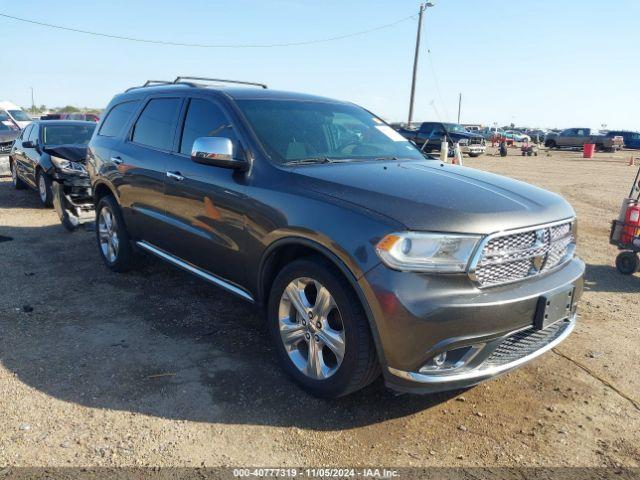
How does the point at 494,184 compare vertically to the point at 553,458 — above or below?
above

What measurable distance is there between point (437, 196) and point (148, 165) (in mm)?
2804

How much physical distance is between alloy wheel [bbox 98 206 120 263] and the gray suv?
3.95ft

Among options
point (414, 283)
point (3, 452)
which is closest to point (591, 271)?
point (414, 283)

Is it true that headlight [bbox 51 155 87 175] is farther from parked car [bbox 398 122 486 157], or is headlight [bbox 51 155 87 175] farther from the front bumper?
parked car [bbox 398 122 486 157]

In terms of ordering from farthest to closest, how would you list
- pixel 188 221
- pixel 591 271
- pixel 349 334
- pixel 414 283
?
1. pixel 591 271
2. pixel 188 221
3. pixel 349 334
4. pixel 414 283

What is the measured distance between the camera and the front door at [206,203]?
3.68m

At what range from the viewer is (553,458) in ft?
9.16

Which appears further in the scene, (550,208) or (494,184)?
(494,184)

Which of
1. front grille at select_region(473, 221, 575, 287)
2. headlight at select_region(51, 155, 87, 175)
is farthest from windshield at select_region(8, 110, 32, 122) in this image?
front grille at select_region(473, 221, 575, 287)

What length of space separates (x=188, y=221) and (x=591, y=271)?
4.74m

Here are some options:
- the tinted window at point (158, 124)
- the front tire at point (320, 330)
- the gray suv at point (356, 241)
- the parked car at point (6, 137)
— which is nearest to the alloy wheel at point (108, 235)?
the tinted window at point (158, 124)

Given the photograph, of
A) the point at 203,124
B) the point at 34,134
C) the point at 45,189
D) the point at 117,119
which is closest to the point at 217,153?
the point at 203,124

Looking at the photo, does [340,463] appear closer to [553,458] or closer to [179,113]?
[553,458]

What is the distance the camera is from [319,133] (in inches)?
159
